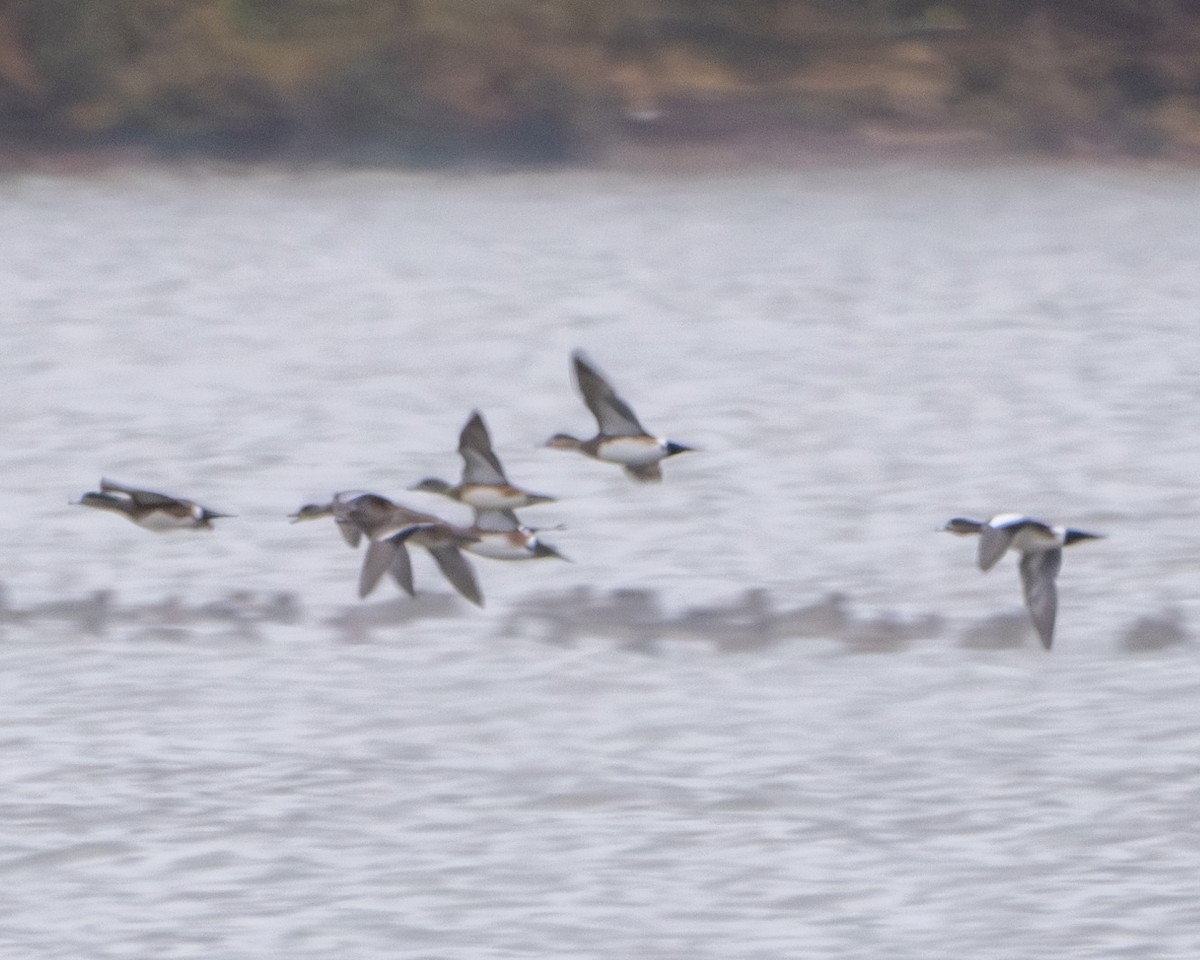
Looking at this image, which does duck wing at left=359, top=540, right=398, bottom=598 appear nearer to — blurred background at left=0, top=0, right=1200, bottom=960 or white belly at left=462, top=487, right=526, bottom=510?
white belly at left=462, top=487, right=526, bottom=510

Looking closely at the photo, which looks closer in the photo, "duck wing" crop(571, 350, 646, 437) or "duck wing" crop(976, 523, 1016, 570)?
"duck wing" crop(976, 523, 1016, 570)

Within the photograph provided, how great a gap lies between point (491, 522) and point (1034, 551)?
183 centimetres

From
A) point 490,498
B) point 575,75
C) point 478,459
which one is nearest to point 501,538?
point 490,498

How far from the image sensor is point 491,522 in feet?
28.1

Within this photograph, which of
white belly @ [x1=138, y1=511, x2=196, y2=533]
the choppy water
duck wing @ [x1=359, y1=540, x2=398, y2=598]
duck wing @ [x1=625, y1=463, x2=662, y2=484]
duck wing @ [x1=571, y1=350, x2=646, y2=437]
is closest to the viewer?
the choppy water

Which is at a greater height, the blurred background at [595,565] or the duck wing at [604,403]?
the duck wing at [604,403]

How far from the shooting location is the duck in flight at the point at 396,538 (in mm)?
7754

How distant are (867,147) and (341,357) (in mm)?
13739

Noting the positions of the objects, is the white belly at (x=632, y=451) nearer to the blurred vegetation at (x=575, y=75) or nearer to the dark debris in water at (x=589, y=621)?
the dark debris in water at (x=589, y=621)

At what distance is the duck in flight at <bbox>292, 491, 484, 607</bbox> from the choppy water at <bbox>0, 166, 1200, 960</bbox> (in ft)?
2.21

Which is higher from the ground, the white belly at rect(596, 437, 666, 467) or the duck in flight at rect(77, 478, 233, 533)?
the white belly at rect(596, 437, 666, 467)

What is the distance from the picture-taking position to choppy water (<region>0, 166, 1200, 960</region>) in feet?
23.1

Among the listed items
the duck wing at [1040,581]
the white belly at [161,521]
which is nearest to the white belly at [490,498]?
the white belly at [161,521]

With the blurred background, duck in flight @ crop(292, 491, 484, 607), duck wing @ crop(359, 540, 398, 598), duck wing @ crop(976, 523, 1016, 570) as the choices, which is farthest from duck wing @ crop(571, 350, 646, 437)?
duck wing @ crop(976, 523, 1016, 570)
